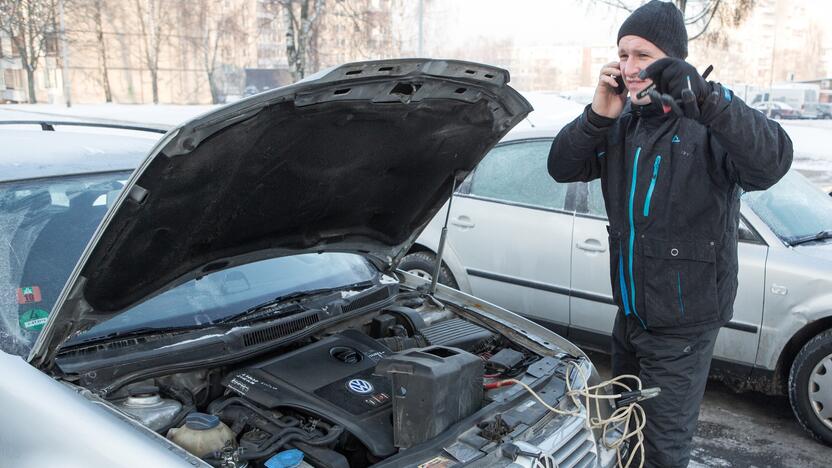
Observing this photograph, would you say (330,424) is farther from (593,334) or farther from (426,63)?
(593,334)

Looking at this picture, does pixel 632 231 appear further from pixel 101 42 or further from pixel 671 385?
pixel 101 42

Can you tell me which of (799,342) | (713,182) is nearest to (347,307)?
(713,182)

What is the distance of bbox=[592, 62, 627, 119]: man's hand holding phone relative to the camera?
102 inches

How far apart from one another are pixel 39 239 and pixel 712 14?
29.8 feet

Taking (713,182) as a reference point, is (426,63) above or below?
above

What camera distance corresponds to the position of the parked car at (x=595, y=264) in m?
3.86

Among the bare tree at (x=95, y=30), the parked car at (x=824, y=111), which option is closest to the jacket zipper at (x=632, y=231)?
the bare tree at (x=95, y=30)

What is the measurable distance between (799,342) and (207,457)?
3.39 metres

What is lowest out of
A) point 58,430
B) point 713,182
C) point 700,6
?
point 58,430

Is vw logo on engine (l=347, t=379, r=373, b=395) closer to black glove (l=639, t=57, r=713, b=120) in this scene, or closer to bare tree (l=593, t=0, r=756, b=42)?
black glove (l=639, t=57, r=713, b=120)

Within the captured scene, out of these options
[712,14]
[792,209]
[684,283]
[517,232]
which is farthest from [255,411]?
[712,14]

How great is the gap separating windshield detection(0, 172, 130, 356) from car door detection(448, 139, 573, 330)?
275 centimetres

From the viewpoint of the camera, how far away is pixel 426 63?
217cm

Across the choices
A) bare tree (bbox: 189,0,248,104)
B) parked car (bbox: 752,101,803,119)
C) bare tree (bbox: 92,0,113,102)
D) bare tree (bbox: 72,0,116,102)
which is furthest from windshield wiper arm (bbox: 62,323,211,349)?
parked car (bbox: 752,101,803,119)
